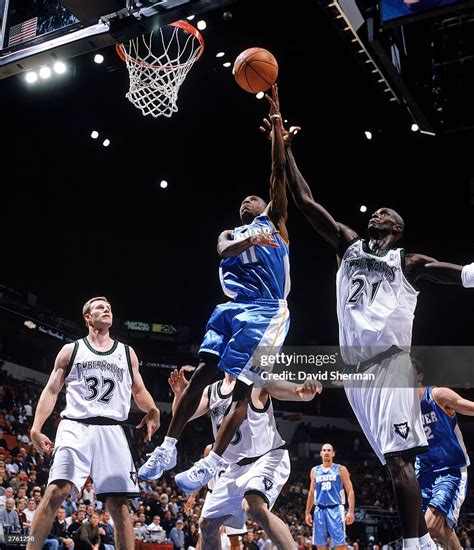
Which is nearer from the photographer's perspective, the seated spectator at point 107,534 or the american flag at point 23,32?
the american flag at point 23,32

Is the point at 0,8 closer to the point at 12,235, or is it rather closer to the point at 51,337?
the point at 12,235

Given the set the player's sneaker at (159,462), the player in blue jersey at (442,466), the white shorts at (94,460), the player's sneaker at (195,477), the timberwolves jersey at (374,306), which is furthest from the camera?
the player in blue jersey at (442,466)

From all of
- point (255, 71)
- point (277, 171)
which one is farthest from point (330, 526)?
point (255, 71)

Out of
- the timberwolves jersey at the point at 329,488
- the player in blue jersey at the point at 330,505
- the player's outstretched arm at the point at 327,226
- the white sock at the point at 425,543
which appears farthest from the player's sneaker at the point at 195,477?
the timberwolves jersey at the point at 329,488

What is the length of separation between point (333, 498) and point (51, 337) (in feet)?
53.4

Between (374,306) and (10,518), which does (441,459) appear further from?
(10,518)

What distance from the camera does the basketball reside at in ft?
18.2

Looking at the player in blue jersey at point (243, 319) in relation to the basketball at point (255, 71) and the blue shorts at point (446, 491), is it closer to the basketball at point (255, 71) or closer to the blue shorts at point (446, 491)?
the basketball at point (255, 71)

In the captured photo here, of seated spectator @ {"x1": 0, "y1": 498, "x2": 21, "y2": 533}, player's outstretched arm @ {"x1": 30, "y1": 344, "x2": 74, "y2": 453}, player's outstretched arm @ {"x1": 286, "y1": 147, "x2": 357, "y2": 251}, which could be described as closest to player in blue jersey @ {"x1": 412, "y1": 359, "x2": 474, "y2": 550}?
player's outstretched arm @ {"x1": 286, "y1": 147, "x2": 357, "y2": 251}

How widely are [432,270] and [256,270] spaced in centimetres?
166

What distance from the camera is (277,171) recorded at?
17.3 feet

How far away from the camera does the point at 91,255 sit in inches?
875

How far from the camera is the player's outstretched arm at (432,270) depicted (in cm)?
411

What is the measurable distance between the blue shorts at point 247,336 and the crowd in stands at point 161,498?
2533mm
